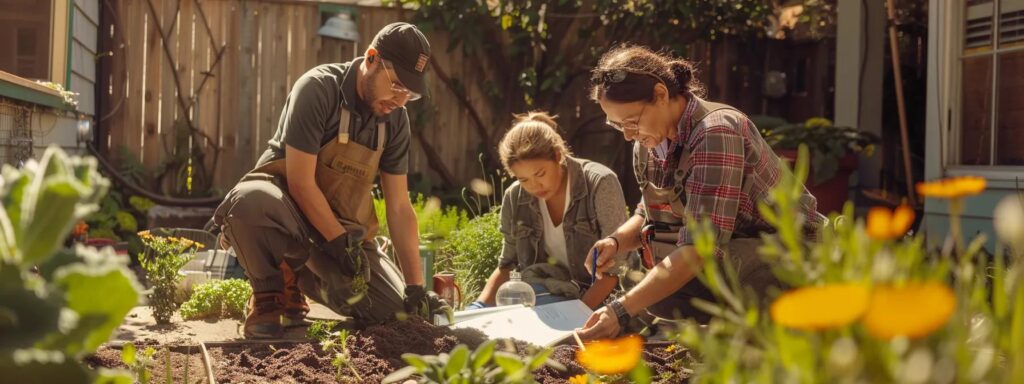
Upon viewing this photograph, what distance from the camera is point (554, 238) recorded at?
4418 millimetres

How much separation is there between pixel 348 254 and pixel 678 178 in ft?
4.32

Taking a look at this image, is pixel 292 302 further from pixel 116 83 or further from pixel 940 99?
pixel 116 83

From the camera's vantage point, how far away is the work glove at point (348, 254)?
3875 mm

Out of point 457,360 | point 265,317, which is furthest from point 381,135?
point 457,360

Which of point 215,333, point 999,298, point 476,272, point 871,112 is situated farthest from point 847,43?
point 999,298

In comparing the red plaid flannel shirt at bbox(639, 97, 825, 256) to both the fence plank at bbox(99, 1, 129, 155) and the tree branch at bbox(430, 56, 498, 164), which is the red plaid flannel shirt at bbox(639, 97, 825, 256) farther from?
the fence plank at bbox(99, 1, 129, 155)

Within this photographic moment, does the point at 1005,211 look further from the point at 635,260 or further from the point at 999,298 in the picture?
the point at 635,260

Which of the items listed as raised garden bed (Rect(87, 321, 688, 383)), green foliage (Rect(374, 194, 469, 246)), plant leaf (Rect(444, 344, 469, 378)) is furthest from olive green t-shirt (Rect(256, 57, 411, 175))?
plant leaf (Rect(444, 344, 469, 378))

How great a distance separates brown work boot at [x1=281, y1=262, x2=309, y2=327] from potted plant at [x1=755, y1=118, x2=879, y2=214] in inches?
140

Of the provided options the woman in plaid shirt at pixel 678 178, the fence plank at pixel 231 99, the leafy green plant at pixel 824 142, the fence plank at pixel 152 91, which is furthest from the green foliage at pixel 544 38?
the woman in plaid shirt at pixel 678 178

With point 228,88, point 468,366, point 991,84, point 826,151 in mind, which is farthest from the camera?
point 228,88

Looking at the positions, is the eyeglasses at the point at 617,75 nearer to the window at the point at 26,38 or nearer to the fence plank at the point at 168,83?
the window at the point at 26,38

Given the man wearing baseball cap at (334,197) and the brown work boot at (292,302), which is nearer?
the man wearing baseball cap at (334,197)

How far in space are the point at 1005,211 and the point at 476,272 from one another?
4445 mm
